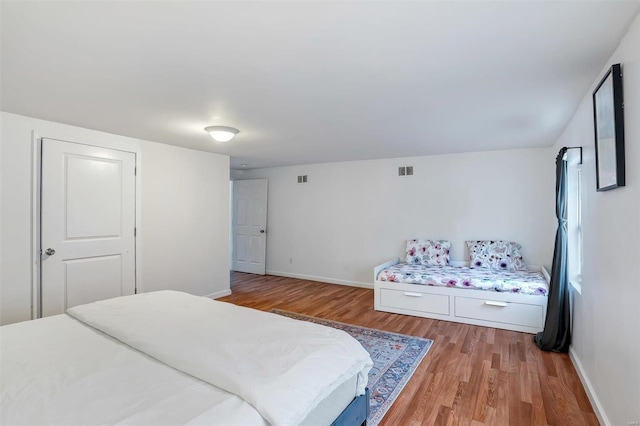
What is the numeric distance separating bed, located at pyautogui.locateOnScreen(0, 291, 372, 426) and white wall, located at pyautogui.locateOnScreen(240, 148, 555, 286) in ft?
12.1

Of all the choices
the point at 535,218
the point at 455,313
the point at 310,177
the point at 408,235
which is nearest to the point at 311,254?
the point at 310,177

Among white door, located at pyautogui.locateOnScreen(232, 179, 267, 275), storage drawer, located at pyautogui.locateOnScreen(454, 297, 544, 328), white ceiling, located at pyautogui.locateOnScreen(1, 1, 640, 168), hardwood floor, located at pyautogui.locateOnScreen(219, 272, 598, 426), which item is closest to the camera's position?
white ceiling, located at pyautogui.locateOnScreen(1, 1, 640, 168)

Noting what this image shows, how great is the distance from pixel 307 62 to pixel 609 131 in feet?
5.95

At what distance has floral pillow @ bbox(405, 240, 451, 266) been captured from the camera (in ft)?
15.8

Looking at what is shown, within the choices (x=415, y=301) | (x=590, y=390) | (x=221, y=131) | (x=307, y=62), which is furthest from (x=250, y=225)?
(x=590, y=390)

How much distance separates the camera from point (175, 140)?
4.00 m

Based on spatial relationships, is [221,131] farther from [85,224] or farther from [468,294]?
[468,294]

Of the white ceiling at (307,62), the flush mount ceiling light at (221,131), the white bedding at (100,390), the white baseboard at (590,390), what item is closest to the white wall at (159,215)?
the white ceiling at (307,62)

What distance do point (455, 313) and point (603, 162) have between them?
2.50m

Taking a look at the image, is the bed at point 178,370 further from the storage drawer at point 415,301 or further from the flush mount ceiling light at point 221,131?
the storage drawer at point 415,301

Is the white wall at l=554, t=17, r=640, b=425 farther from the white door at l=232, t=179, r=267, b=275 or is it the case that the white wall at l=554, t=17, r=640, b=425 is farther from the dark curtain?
the white door at l=232, t=179, r=267, b=275

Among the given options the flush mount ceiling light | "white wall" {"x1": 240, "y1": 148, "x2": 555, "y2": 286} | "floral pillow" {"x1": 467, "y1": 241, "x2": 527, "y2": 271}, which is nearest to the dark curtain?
"floral pillow" {"x1": 467, "y1": 241, "x2": 527, "y2": 271}

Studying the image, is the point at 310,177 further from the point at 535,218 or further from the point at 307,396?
the point at 307,396

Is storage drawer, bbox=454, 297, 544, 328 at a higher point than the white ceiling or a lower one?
lower
